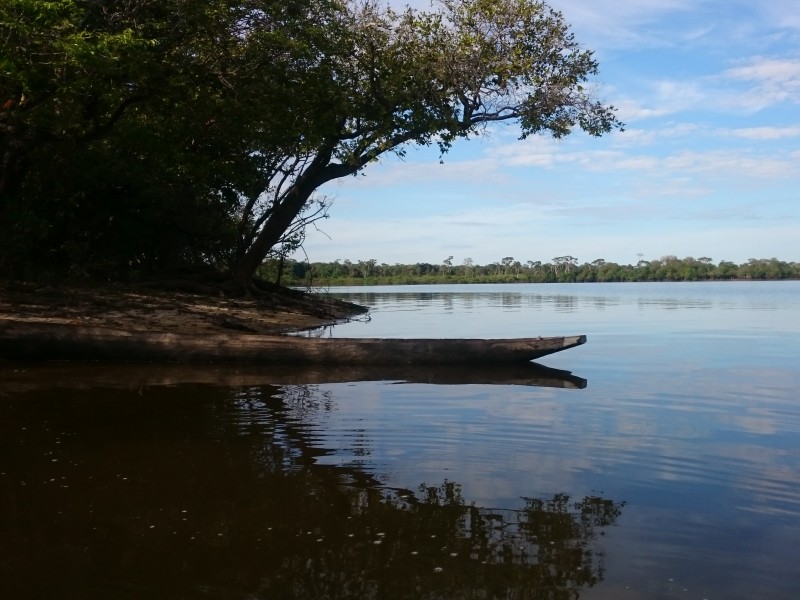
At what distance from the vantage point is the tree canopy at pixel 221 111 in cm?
1377

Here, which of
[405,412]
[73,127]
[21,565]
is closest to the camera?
[21,565]

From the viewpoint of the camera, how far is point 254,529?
3.97m

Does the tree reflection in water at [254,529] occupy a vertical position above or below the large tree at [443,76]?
below

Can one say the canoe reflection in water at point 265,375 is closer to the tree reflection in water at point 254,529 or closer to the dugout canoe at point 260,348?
the dugout canoe at point 260,348

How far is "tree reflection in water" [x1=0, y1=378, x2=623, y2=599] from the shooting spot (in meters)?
3.34

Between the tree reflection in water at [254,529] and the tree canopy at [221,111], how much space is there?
854cm

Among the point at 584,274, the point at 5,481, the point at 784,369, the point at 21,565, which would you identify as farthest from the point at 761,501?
the point at 584,274

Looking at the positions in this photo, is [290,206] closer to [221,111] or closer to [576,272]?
[221,111]

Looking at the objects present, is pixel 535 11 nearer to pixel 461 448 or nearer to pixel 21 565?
pixel 461 448

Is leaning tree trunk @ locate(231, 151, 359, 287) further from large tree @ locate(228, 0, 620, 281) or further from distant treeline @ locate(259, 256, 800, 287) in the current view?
distant treeline @ locate(259, 256, 800, 287)

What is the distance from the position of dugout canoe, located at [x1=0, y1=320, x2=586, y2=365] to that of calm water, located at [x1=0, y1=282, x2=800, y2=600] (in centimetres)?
124

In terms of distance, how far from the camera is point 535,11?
18234mm

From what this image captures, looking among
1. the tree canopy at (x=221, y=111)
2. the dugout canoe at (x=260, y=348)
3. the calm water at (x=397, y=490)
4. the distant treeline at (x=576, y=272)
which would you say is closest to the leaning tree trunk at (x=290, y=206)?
the tree canopy at (x=221, y=111)

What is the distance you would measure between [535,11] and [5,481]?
17333 mm
